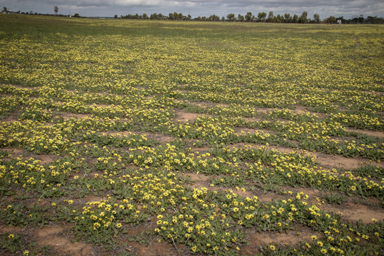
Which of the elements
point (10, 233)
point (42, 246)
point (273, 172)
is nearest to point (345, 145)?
point (273, 172)

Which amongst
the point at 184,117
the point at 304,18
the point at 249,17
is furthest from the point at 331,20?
the point at 184,117

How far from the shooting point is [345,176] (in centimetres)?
630

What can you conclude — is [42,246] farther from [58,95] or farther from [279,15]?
[279,15]

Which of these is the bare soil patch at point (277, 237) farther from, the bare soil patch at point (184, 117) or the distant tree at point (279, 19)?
the distant tree at point (279, 19)

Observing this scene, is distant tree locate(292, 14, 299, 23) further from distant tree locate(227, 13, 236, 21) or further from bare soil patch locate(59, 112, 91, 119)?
bare soil patch locate(59, 112, 91, 119)

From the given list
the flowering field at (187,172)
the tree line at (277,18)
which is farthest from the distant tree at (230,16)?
the flowering field at (187,172)

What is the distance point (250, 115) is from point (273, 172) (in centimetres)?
441

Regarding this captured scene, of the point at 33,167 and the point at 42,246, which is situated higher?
the point at 33,167

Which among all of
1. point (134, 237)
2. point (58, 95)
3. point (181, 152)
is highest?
point (58, 95)

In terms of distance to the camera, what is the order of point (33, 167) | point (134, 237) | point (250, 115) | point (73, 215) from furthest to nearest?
point (250, 115), point (33, 167), point (73, 215), point (134, 237)

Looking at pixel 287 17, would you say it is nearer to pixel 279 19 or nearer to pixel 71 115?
pixel 279 19

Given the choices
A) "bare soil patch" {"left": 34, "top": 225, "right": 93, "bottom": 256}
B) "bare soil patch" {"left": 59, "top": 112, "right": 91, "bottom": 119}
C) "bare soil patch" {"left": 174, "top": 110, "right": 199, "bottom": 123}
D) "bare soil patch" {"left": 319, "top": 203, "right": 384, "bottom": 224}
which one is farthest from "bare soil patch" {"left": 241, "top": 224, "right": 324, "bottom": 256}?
"bare soil patch" {"left": 59, "top": 112, "right": 91, "bottom": 119}

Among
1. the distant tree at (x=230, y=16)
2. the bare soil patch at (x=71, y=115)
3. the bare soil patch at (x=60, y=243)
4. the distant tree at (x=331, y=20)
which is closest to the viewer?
the bare soil patch at (x=60, y=243)

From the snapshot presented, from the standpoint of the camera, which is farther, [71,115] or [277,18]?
[277,18]
